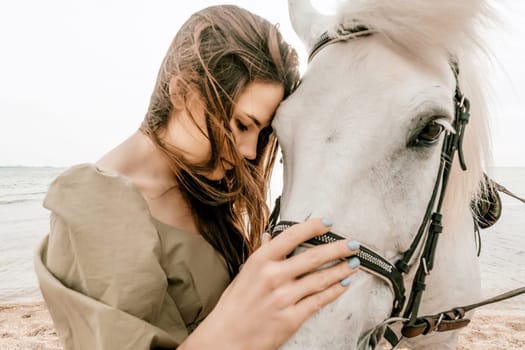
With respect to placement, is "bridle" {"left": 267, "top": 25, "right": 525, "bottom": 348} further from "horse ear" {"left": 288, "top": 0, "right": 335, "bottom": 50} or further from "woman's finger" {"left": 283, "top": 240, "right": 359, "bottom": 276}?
"horse ear" {"left": 288, "top": 0, "right": 335, "bottom": 50}

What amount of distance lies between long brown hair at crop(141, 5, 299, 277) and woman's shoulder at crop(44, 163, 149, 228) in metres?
0.29

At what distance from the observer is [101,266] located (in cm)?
95

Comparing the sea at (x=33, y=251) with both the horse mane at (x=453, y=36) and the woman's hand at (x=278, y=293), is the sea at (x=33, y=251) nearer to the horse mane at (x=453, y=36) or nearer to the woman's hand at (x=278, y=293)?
the horse mane at (x=453, y=36)

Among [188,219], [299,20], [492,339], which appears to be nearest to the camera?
[188,219]

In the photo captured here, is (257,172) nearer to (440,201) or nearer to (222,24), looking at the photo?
(222,24)

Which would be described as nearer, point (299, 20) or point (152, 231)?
point (152, 231)

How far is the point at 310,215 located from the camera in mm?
949

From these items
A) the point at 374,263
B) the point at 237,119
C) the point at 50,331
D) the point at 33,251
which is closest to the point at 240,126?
the point at 237,119

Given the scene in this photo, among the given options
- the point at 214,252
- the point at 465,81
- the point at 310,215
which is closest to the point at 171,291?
the point at 214,252

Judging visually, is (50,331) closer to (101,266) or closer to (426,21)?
(101,266)

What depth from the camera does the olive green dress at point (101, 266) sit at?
92cm

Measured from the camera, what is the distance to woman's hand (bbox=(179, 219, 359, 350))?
862 millimetres

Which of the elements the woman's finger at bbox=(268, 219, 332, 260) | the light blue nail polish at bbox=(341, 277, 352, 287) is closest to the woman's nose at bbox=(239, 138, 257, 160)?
the woman's finger at bbox=(268, 219, 332, 260)

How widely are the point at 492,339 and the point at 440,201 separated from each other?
4044 mm
